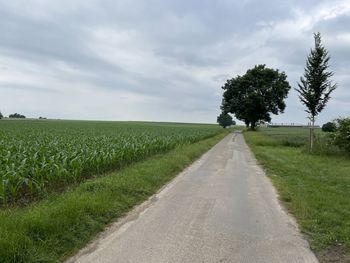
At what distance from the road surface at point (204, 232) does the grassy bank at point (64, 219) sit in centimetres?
31

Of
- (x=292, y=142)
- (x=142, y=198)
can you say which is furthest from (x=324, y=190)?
(x=292, y=142)

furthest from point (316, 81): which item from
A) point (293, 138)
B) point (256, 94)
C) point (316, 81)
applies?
point (256, 94)

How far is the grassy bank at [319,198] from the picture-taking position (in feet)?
19.5

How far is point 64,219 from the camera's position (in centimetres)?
597

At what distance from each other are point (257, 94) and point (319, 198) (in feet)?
200

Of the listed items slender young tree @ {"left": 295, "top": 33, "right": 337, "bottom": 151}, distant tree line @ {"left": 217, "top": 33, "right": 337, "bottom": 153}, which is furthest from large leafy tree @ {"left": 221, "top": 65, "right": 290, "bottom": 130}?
slender young tree @ {"left": 295, "top": 33, "right": 337, "bottom": 151}

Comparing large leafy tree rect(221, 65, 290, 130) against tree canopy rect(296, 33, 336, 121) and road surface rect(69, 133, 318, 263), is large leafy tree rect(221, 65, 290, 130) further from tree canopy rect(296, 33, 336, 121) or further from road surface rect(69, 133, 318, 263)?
road surface rect(69, 133, 318, 263)

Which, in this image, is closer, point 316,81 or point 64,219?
point 64,219

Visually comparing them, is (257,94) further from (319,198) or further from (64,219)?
(64,219)

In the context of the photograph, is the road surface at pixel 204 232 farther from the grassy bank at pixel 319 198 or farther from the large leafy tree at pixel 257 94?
the large leafy tree at pixel 257 94

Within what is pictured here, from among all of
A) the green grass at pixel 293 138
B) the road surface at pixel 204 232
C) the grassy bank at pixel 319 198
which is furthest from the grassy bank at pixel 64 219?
the green grass at pixel 293 138

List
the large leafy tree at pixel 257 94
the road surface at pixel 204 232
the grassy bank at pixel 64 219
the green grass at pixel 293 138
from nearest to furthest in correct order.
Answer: the grassy bank at pixel 64 219, the road surface at pixel 204 232, the green grass at pixel 293 138, the large leafy tree at pixel 257 94

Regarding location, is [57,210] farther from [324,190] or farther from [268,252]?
[324,190]

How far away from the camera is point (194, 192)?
9.66m
